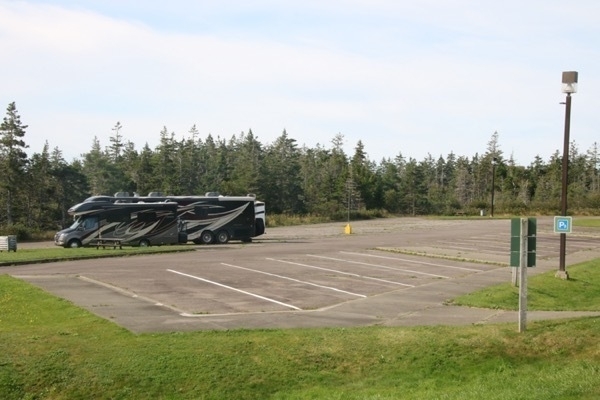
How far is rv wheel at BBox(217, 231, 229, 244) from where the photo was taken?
1719 inches

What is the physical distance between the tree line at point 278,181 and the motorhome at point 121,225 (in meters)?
13.3

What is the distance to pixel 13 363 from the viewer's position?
11039 mm

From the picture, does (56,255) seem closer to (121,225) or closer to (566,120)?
(121,225)

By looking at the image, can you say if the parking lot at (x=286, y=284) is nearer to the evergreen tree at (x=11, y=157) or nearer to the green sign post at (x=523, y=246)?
the green sign post at (x=523, y=246)

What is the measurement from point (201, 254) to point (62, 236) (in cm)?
1091

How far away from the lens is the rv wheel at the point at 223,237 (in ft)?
143

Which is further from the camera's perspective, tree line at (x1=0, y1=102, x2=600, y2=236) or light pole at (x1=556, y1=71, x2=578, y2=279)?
tree line at (x1=0, y1=102, x2=600, y2=236)

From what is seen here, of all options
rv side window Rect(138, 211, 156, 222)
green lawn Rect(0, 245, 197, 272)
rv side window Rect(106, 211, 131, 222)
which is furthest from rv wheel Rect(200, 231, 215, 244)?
green lawn Rect(0, 245, 197, 272)

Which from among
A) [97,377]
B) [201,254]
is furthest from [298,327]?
[201,254]

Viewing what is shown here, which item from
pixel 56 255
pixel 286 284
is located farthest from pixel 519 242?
pixel 56 255

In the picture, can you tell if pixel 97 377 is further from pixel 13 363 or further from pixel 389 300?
pixel 389 300

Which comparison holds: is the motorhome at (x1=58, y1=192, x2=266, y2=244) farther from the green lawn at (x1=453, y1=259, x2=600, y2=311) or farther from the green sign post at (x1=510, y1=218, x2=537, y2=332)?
the green sign post at (x1=510, y1=218, x2=537, y2=332)

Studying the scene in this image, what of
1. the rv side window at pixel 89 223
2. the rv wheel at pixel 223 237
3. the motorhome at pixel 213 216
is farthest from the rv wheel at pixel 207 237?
the rv side window at pixel 89 223

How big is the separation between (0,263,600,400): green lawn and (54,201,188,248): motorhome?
86.9ft
